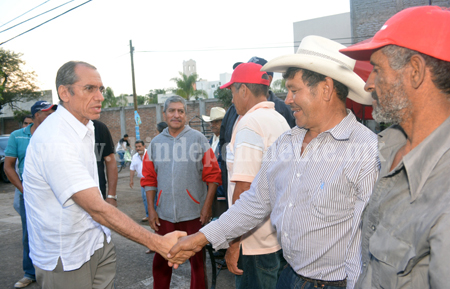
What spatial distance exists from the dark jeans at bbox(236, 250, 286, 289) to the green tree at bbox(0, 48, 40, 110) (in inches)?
1347

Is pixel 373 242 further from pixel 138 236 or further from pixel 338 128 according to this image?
pixel 138 236

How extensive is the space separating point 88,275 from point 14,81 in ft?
117

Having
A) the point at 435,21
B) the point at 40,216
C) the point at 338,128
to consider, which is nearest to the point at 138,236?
the point at 40,216

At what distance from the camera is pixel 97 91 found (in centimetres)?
264

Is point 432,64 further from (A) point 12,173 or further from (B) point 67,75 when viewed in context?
(A) point 12,173

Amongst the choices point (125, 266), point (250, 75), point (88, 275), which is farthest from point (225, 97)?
point (88, 275)

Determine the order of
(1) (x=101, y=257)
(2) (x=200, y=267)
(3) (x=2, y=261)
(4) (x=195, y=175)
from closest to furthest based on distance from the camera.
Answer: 1. (1) (x=101, y=257)
2. (2) (x=200, y=267)
3. (4) (x=195, y=175)
4. (3) (x=2, y=261)

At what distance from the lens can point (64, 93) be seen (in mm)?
2531

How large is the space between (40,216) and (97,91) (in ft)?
3.30

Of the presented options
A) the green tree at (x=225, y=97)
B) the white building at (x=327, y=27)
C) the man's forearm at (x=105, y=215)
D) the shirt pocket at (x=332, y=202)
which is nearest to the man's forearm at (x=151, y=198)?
the man's forearm at (x=105, y=215)

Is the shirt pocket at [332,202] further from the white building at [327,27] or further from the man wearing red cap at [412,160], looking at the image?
the white building at [327,27]

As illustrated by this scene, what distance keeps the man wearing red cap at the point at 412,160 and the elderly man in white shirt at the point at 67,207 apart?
1.63 m

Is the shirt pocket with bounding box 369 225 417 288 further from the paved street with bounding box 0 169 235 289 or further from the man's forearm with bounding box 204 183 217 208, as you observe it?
the paved street with bounding box 0 169 235 289

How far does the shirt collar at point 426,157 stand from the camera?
1.07m
